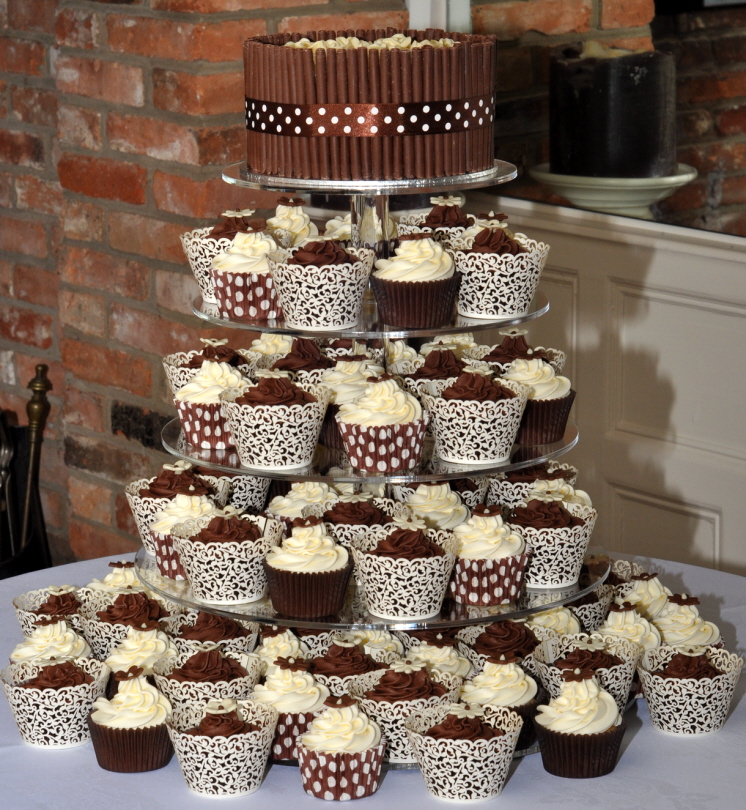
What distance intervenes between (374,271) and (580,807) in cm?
62

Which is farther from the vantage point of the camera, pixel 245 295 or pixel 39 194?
pixel 39 194

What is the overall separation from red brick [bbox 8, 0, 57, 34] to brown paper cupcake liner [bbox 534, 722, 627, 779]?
198cm

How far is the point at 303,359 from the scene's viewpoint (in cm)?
170

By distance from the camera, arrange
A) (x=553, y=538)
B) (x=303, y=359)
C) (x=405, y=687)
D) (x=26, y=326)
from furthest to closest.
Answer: (x=26, y=326), (x=303, y=359), (x=553, y=538), (x=405, y=687)

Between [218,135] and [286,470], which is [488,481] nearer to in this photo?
[286,470]

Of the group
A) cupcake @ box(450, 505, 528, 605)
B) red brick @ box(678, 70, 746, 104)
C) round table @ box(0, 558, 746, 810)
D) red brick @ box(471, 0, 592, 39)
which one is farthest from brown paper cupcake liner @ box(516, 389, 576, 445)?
red brick @ box(471, 0, 592, 39)

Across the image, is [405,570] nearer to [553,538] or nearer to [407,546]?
[407,546]

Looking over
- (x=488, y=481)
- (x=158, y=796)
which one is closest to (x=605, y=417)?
(x=488, y=481)

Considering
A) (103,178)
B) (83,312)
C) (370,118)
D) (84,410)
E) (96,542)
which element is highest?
(370,118)

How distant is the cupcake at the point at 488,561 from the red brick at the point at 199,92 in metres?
1.13

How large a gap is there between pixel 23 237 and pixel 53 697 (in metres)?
1.75

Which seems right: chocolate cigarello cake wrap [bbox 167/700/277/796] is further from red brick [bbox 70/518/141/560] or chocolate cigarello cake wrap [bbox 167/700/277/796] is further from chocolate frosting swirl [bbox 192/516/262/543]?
red brick [bbox 70/518/141/560]

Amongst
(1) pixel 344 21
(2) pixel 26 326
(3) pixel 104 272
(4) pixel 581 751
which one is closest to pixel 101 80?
(3) pixel 104 272

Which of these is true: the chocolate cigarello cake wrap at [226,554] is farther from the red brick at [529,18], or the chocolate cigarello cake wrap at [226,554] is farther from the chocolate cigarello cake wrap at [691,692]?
the red brick at [529,18]
